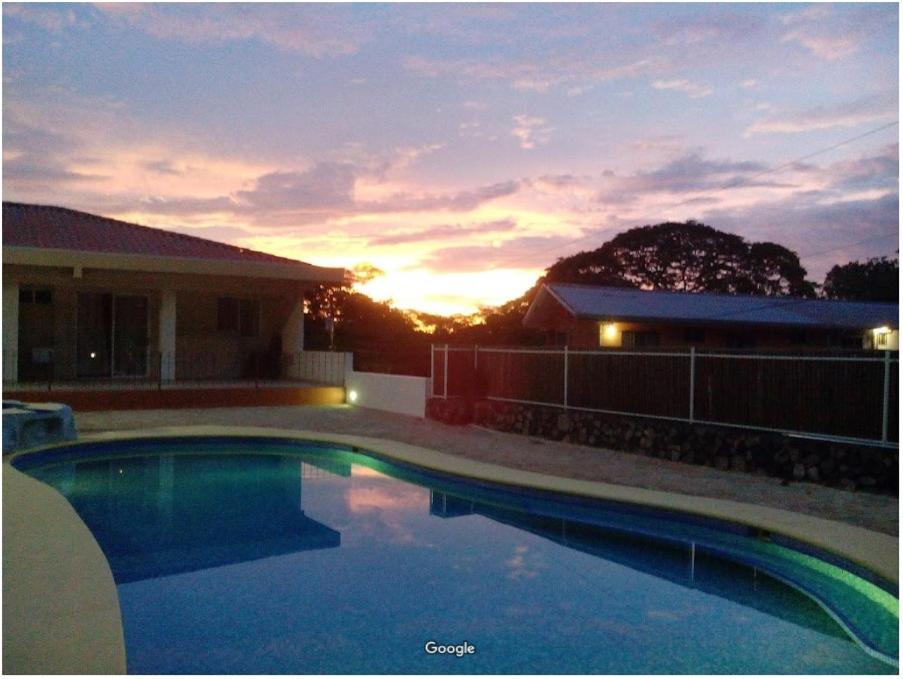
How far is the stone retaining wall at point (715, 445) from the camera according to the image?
8.95 m

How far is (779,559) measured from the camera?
679 cm

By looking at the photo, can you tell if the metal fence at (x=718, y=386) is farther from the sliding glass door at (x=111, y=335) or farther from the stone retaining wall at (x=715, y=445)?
the sliding glass door at (x=111, y=335)

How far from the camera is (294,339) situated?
21547 mm

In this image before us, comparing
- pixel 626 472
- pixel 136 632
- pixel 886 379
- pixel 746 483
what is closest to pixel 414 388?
pixel 626 472

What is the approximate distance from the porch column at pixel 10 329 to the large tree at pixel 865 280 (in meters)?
40.6

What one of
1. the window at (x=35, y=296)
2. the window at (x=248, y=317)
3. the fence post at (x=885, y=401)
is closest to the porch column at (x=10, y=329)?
the window at (x=35, y=296)

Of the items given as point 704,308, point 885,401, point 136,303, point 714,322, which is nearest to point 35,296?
point 136,303

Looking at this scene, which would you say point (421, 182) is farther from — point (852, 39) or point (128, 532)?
point (128, 532)

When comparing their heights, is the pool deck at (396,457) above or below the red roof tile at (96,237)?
below

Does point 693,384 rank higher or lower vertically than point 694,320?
lower

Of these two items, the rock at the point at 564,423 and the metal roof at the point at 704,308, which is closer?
the rock at the point at 564,423

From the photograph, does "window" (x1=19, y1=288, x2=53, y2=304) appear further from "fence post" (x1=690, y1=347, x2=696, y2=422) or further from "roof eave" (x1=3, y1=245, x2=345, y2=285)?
"fence post" (x1=690, y1=347, x2=696, y2=422)

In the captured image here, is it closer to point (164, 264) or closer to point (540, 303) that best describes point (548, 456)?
point (164, 264)

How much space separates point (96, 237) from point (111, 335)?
9.08ft
